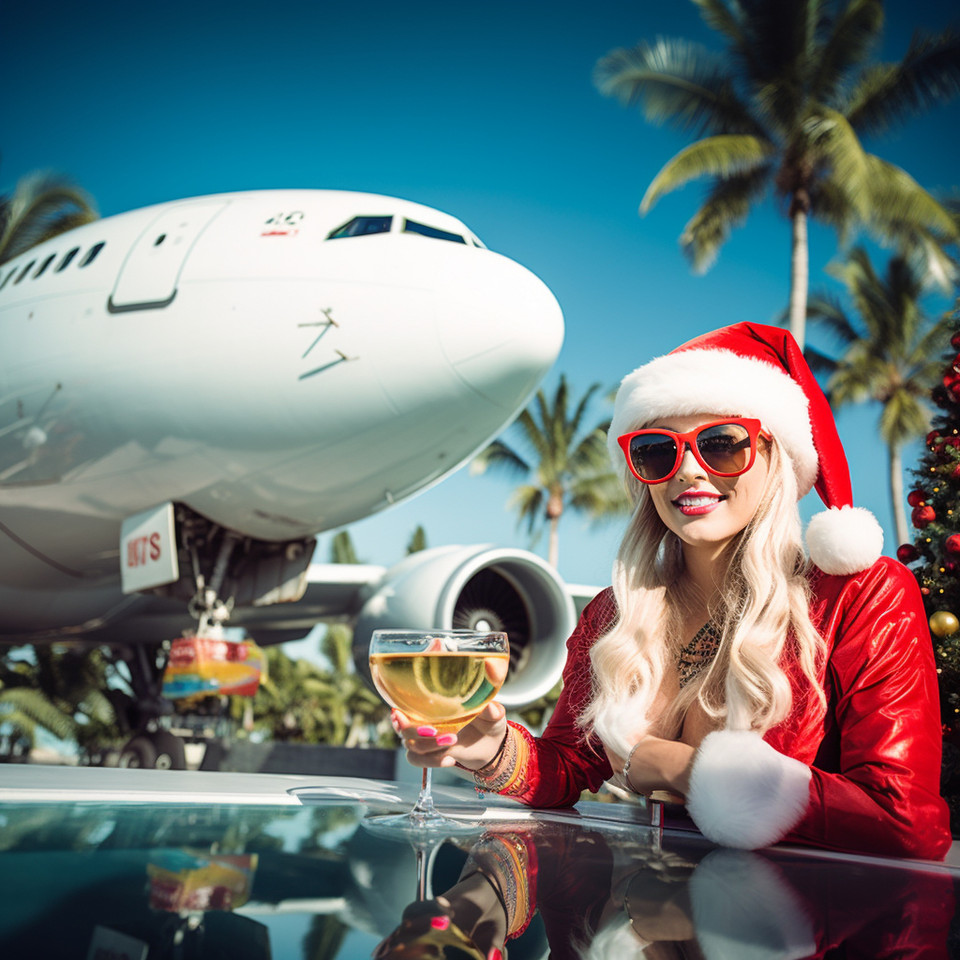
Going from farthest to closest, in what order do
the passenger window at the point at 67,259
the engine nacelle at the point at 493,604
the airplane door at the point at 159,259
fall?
1. the engine nacelle at the point at 493,604
2. the passenger window at the point at 67,259
3. the airplane door at the point at 159,259

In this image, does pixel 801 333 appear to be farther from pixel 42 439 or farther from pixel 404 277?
pixel 42 439

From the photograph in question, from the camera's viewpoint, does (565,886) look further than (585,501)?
No

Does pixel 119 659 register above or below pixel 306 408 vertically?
below

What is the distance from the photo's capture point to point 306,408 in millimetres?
3631

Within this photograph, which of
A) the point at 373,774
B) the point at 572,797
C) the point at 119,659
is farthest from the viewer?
the point at 119,659

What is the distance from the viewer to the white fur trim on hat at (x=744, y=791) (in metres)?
0.74

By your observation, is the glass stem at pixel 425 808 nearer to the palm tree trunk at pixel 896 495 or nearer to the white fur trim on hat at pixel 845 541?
the white fur trim on hat at pixel 845 541

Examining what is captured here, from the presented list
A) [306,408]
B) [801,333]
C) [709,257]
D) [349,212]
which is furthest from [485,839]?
[709,257]

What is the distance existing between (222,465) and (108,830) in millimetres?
3375

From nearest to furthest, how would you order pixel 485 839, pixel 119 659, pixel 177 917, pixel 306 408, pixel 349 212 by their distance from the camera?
pixel 177 917, pixel 485 839, pixel 306 408, pixel 349 212, pixel 119 659

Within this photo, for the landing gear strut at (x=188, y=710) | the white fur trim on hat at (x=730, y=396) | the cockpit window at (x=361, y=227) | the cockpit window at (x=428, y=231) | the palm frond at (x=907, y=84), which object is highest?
the palm frond at (x=907, y=84)

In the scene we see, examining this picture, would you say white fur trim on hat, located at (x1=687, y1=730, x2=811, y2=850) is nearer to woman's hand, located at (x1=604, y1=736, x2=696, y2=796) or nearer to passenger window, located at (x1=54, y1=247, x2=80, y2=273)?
woman's hand, located at (x1=604, y1=736, x2=696, y2=796)

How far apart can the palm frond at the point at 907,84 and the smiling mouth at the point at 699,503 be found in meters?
10.7

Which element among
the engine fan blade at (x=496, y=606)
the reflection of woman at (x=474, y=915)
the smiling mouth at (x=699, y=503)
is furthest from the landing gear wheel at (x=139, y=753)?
the reflection of woman at (x=474, y=915)
